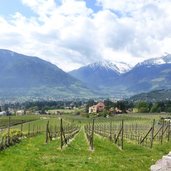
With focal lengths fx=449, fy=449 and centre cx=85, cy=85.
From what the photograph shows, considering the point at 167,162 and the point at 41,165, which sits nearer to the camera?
the point at 167,162

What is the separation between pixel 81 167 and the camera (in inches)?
1169

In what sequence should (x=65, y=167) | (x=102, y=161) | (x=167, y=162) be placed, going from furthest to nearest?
(x=102, y=161) → (x=65, y=167) → (x=167, y=162)

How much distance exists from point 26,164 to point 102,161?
22.1ft

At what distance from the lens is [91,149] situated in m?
46.3

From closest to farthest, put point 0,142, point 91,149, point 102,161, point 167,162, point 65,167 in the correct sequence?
1. point 167,162
2. point 65,167
3. point 102,161
4. point 0,142
5. point 91,149

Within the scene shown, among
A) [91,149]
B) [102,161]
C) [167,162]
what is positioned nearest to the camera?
[167,162]

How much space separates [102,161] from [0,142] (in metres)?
13.3

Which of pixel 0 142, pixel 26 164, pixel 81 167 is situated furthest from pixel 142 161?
pixel 0 142

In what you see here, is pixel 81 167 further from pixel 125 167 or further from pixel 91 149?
pixel 91 149

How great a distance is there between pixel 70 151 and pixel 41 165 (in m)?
14.2

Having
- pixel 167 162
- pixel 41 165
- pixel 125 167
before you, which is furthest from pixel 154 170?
pixel 41 165

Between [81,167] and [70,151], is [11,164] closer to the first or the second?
[81,167]

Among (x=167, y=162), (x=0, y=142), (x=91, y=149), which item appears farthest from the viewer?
(x=91, y=149)

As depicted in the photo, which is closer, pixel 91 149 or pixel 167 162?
pixel 167 162
